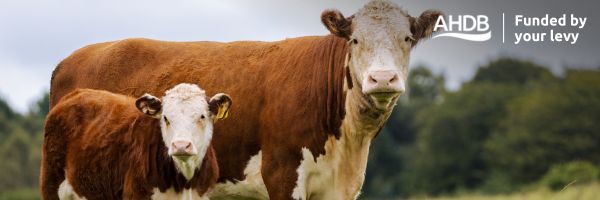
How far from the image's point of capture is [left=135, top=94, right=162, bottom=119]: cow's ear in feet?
37.6

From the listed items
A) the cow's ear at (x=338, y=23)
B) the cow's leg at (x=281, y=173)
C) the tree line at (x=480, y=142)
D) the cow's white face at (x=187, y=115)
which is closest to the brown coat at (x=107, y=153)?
the cow's white face at (x=187, y=115)

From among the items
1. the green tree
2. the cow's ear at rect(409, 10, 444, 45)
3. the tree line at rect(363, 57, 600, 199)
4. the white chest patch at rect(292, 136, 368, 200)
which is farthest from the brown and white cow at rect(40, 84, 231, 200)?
the green tree

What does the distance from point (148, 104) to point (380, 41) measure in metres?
2.41

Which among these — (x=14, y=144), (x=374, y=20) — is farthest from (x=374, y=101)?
(x=14, y=144)

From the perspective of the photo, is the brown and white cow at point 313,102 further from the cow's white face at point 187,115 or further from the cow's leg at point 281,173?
the cow's white face at point 187,115

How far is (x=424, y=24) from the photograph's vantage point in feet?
39.7

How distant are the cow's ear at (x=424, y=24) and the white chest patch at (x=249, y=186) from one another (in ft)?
6.95

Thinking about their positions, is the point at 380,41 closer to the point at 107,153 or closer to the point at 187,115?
the point at 187,115

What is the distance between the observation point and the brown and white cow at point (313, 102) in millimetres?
11602

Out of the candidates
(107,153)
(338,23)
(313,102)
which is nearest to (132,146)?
(107,153)

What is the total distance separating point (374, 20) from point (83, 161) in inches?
139

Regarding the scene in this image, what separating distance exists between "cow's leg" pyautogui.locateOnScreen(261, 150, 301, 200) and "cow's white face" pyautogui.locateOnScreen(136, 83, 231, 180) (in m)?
0.83

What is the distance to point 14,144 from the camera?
9244 cm

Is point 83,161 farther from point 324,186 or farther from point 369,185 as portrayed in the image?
point 369,185
